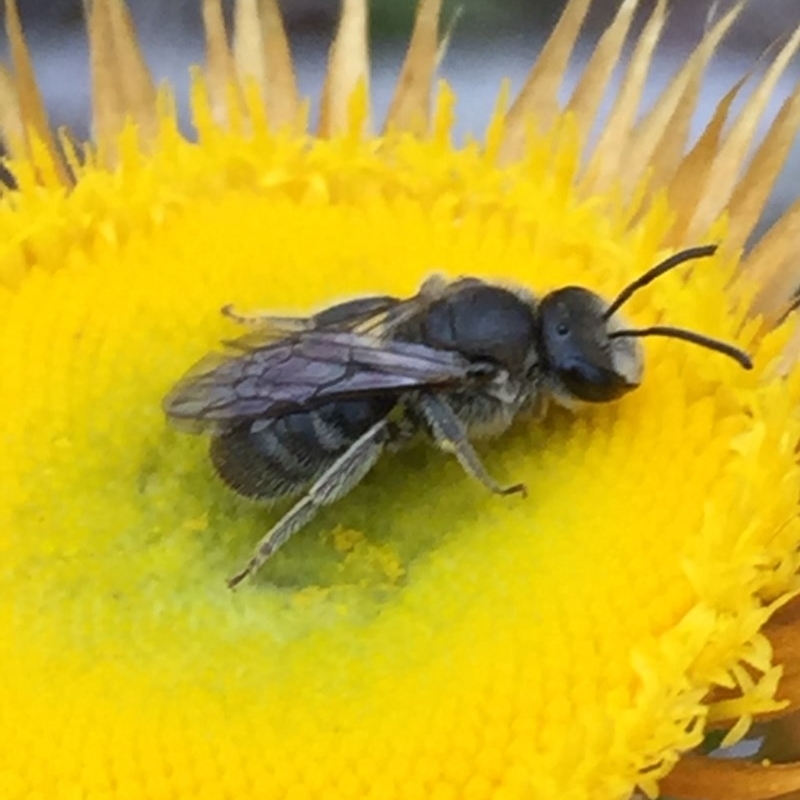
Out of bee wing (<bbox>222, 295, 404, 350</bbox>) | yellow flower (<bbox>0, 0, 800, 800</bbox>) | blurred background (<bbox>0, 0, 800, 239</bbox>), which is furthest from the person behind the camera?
blurred background (<bbox>0, 0, 800, 239</bbox>)

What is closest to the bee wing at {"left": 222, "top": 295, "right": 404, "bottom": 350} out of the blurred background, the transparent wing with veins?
the transparent wing with veins

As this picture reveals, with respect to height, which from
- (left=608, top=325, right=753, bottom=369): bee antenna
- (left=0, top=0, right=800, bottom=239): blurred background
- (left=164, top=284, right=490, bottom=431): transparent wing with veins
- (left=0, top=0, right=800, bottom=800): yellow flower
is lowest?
(left=0, top=0, right=800, bottom=239): blurred background

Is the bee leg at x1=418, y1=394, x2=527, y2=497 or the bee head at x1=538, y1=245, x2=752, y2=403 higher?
the bee head at x1=538, y1=245, x2=752, y2=403

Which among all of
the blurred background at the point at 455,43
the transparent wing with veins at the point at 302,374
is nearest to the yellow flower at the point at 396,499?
the transparent wing with veins at the point at 302,374

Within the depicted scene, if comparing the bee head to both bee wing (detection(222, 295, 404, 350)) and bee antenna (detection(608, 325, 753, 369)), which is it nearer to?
bee antenna (detection(608, 325, 753, 369))

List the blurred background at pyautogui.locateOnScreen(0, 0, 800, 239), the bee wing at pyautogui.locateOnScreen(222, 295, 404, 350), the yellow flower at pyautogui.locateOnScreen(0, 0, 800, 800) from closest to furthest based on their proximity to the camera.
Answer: the yellow flower at pyautogui.locateOnScreen(0, 0, 800, 800) < the bee wing at pyautogui.locateOnScreen(222, 295, 404, 350) < the blurred background at pyautogui.locateOnScreen(0, 0, 800, 239)

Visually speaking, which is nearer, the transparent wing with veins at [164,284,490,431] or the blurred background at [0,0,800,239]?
the transparent wing with veins at [164,284,490,431]

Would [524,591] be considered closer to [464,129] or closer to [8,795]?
[8,795]

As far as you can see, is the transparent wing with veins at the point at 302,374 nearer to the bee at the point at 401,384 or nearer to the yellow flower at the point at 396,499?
the bee at the point at 401,384

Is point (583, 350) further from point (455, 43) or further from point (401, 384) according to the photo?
point (455, 43)
